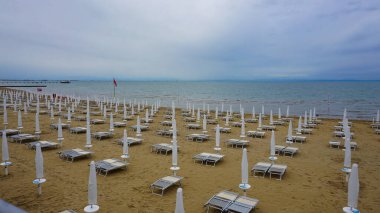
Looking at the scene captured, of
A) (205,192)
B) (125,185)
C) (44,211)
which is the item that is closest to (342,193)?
(205,192)

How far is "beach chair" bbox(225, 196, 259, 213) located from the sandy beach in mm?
551

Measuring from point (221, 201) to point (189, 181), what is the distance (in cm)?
206

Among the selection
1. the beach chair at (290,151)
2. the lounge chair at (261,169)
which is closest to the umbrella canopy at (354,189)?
the lounge chair at (261,169)

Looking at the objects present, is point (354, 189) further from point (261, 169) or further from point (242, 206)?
point (261, 169)

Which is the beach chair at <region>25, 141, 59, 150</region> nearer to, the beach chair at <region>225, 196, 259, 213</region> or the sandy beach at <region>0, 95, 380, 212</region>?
the sandy beach at <region>0, 95, 380, 212</region>

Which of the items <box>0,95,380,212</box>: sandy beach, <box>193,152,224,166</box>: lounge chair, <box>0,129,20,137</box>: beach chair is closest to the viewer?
<box>0,95,380,212</box>: sandy beach

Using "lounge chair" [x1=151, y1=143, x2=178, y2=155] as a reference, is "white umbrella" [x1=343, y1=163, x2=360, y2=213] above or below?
above

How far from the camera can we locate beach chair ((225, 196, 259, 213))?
16.9ft

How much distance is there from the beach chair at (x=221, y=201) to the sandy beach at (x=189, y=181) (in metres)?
0.45

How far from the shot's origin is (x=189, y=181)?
751 cm

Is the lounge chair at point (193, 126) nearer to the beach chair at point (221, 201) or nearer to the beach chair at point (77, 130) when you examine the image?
the beach chair at point (77, 130)

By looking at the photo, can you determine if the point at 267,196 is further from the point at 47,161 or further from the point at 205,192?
the point at 47,161

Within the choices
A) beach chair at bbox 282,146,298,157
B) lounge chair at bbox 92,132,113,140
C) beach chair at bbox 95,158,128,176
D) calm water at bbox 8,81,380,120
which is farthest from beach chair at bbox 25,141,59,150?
calm water at bbox 8,81,380,120

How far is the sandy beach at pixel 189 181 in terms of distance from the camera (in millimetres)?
5957
